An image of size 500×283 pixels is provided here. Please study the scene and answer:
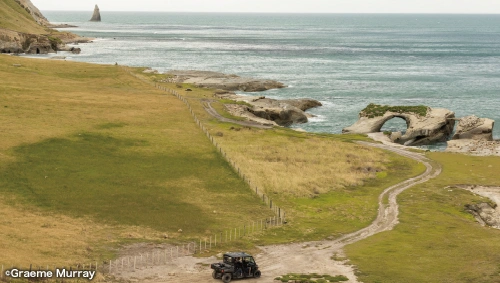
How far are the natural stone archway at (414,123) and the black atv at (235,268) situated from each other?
70794 millimetres

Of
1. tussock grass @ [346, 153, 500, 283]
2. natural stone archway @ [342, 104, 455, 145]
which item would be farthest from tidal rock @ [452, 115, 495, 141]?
tussock grass @ [346, 153, 500, 283]

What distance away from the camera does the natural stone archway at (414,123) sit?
11512 cm

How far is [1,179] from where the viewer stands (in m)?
70.1

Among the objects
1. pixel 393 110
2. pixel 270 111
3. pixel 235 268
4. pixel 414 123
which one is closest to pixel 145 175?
pixel 235 268

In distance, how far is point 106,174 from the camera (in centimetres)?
7500

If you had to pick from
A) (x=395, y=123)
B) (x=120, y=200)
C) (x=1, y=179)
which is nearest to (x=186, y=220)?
(x=120, y=200)

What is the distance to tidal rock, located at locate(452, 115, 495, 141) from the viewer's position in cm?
11212

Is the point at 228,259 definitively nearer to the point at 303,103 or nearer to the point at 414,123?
the point at 414,123

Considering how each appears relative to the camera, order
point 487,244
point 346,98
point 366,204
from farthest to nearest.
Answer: point 346,98, point 366,204, point 487,244

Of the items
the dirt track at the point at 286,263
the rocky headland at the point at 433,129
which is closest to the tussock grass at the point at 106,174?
the dirt track at the point at 286,263

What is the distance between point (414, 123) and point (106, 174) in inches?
2444

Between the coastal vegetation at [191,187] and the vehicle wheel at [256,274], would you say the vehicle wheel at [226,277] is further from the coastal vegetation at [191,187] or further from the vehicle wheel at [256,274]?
the coastal vegetation at [191,187]

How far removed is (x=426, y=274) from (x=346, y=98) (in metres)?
111

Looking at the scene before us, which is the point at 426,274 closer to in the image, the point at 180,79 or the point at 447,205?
the point at 447,205
